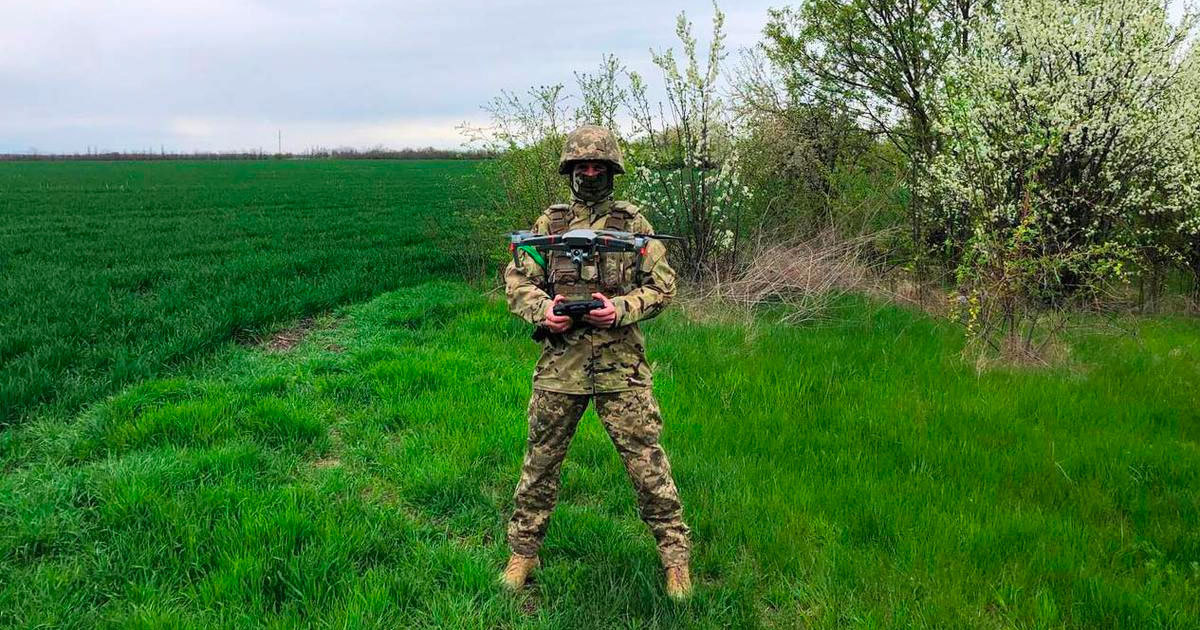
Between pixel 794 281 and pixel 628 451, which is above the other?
pixel 794 281

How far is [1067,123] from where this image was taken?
764cm

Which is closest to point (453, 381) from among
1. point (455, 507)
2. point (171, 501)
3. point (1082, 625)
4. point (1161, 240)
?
point (455, 507)

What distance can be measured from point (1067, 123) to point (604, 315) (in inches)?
275

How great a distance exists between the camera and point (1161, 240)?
993 cm

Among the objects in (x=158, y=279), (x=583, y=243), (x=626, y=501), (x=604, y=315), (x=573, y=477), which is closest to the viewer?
(x=604, y=315)

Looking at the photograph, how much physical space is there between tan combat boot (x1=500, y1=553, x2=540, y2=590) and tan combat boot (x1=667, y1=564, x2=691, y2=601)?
0.63 metres

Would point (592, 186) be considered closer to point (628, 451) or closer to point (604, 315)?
point (604, 315)

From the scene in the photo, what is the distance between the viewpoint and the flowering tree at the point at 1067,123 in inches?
293

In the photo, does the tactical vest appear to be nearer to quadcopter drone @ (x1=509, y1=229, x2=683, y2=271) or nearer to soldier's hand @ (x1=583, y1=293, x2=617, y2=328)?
quadcopter drone @ (x1=509, y1=229, x2=683, y2=271)

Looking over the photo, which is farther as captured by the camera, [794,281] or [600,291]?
[794,281]

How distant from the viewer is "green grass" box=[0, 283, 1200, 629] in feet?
10.3


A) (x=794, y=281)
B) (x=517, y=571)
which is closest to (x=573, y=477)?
(x=517, y=571)

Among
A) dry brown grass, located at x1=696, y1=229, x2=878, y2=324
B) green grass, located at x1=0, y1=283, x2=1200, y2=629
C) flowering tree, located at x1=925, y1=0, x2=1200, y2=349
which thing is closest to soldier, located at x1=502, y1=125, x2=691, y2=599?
green grass, located at x1=0, y1=283, x2=1200, y2=629

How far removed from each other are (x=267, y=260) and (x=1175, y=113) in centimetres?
1209
